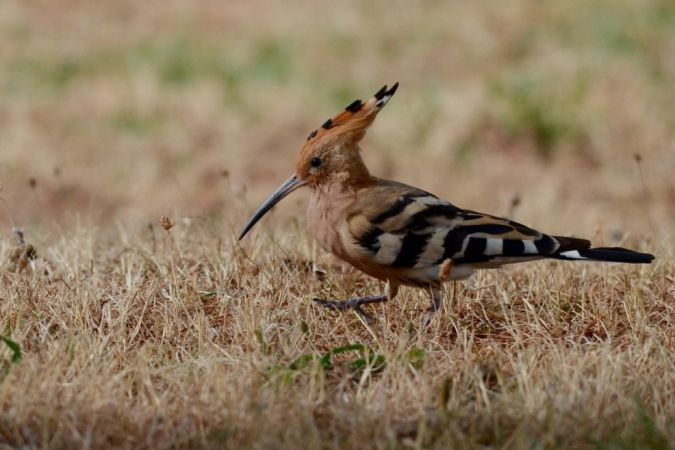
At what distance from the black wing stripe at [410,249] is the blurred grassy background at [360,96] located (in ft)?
11.3

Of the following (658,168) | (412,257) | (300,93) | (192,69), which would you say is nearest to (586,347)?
(412,257)

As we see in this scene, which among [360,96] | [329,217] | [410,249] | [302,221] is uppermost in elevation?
[360,96]

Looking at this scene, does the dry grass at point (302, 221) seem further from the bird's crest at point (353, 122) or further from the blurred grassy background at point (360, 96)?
the bird's crest at point (353, 122)

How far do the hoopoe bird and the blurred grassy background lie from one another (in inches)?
130

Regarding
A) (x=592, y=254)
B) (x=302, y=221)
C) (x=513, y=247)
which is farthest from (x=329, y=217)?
(x=302, y=221)

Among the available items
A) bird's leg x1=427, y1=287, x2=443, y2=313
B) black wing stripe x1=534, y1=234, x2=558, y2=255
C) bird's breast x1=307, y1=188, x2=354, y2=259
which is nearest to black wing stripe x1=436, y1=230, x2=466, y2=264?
Result: bird's leg x1=427, y1=287, x2=443, y2=313

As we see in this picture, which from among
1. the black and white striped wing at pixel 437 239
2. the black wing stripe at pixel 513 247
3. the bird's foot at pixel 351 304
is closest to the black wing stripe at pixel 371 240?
the black and white striped wing at pixel 437 239

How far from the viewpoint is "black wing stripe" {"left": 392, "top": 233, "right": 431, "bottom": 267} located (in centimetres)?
368

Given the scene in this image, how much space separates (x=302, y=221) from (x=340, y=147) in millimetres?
1320

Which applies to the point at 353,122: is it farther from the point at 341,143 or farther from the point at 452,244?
the point at 452,244

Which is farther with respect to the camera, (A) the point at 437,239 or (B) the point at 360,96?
(B) the point at 360,96

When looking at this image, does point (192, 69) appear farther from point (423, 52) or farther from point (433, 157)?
point (433, 157)

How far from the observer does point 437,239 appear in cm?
371

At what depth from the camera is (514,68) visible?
36.7 feet
